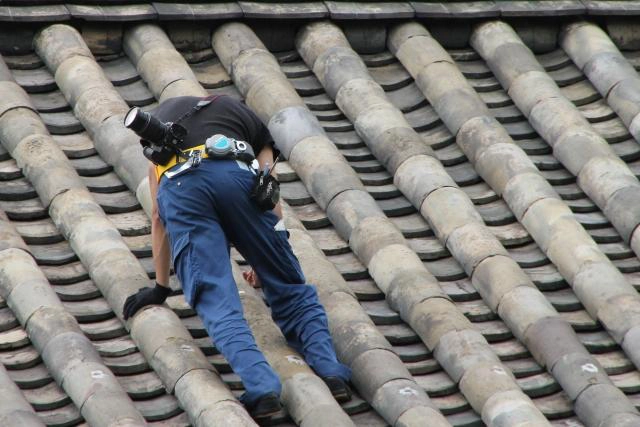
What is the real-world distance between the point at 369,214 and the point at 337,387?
1341 mm

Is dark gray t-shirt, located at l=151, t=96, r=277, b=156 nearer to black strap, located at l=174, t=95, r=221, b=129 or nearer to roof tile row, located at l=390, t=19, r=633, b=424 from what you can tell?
black strap, located at l=174, t=95, r=221, b=129

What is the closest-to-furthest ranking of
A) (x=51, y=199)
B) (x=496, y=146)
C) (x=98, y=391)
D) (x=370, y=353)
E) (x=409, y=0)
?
(x=98, y=391), (x=370, y=353), (x=51, y=199), (x=496, y=146), (x=409, y=0)

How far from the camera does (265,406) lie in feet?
20.4

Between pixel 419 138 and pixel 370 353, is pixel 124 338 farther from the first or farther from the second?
pixel 419 138

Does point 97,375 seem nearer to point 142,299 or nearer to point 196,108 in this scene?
point 142,299

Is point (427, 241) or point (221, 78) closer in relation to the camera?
point (427, 241)

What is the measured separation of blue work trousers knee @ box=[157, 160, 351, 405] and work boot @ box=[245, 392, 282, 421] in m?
0.16

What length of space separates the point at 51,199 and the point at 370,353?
5.73ft

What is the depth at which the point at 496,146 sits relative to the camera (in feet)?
26.7

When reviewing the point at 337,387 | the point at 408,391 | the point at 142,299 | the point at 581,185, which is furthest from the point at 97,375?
the point at 581,185

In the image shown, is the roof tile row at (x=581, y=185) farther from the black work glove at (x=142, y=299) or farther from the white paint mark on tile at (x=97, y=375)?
the white paint mark on tile at (x=97, y=375)

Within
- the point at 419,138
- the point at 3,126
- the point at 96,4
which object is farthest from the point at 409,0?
the point at 3,126

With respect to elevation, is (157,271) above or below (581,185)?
below

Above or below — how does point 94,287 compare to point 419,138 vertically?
below
